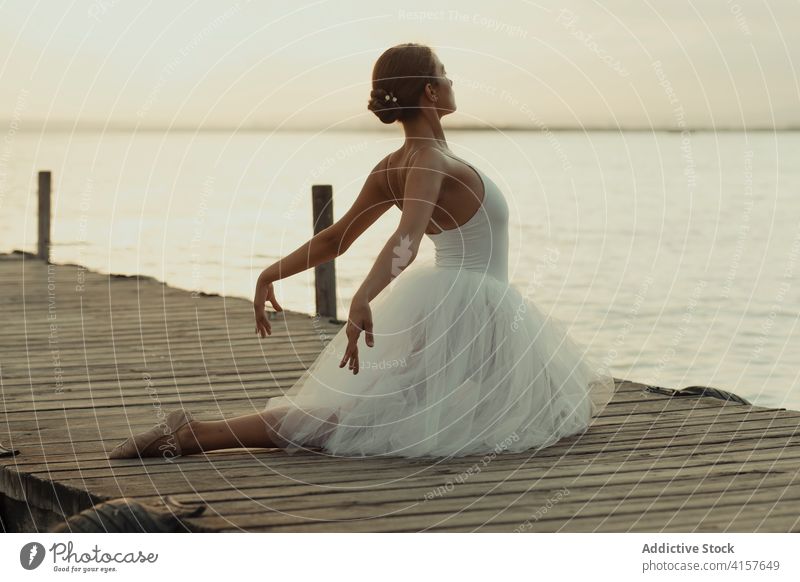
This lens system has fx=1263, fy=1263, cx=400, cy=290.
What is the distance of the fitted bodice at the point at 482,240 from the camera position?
5.03 m

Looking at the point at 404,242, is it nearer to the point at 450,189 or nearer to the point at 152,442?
the point at 450,189

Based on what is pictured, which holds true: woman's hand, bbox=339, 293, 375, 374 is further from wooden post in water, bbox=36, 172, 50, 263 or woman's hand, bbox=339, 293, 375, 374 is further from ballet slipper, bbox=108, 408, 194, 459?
wooden post in water, bbox=36, 172, 50, 263

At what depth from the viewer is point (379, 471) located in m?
4.68

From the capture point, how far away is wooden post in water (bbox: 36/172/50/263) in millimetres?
13992

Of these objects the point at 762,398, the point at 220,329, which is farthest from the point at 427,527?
the point at 762,398

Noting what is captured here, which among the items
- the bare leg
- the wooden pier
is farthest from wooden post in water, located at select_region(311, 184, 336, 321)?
the bare leg

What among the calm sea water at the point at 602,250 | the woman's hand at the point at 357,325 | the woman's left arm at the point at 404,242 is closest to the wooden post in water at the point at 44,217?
the calm sea water at the point at 602,250

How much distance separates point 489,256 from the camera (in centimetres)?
513

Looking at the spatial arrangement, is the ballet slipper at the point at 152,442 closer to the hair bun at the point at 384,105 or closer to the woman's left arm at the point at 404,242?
the woman's left arm at the point at 404,242

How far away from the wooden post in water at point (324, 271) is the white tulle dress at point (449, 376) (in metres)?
Answer: 4.20

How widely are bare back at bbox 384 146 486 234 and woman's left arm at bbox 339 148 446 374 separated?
0.26 feet
